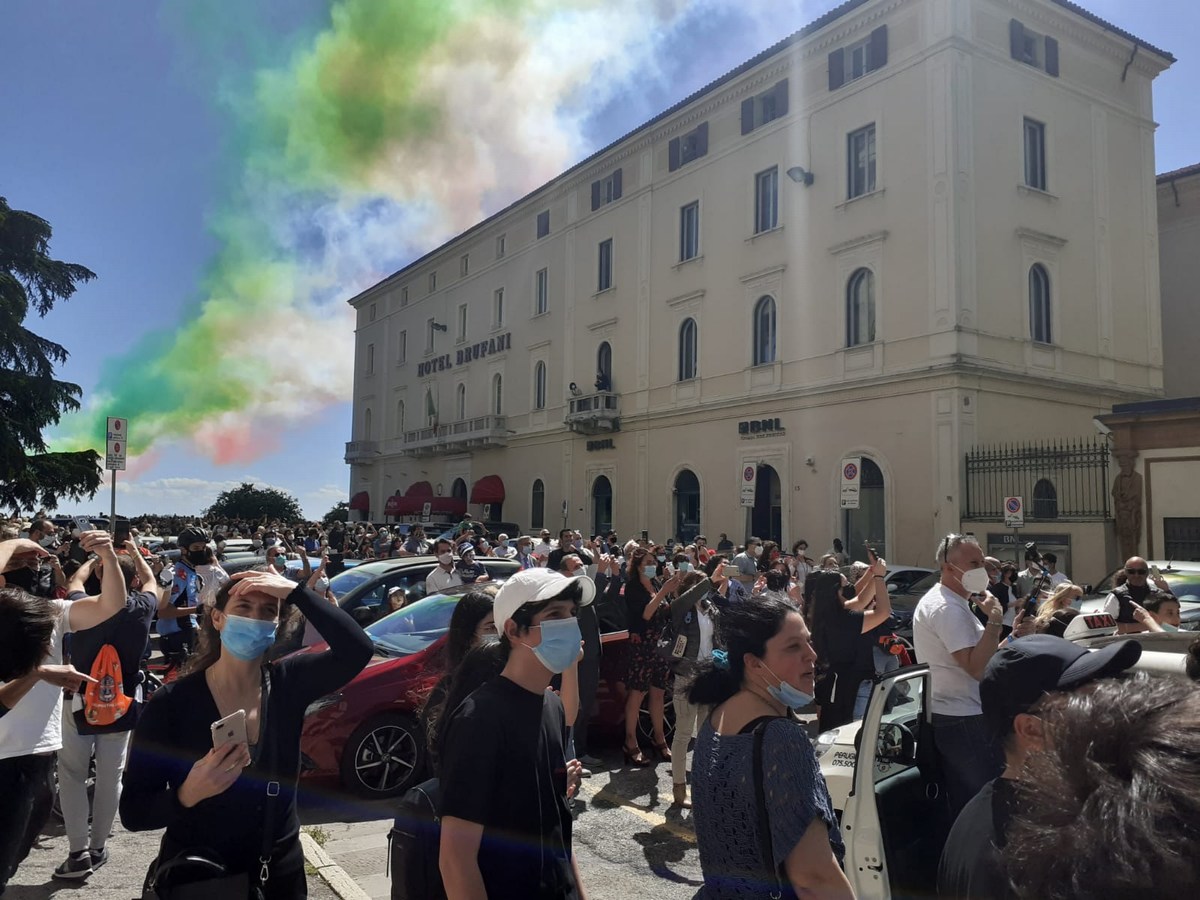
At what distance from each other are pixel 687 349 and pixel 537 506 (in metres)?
11.3

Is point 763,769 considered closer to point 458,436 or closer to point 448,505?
point 448,505

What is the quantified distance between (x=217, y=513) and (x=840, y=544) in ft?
188

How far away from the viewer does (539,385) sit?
132 ft

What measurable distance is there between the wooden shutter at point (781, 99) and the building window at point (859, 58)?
5.81 ft

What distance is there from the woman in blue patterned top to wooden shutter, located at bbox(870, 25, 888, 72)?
25890mm

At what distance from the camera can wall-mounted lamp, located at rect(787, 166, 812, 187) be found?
26.9 metres

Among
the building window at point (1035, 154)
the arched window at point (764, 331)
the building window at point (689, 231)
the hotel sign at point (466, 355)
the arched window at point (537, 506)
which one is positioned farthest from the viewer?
the hotel sign at point (466, 355)

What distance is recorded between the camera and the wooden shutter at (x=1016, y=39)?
2456 centimetres

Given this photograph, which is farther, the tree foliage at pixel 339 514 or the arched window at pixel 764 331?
the tree foliage at pixel 339 514

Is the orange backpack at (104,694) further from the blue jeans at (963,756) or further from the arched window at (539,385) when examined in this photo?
the arched window at (539,385)

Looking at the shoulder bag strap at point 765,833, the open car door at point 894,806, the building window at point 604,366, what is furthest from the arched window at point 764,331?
the shoulder bag strap at point 765,833

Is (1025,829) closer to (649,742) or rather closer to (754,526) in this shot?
(649,742)

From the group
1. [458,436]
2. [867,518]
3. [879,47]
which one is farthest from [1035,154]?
[458,436]

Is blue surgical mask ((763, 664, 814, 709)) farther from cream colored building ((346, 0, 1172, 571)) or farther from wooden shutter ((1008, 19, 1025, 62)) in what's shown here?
wooden shutter ((1008, 19, 1025, 62))
